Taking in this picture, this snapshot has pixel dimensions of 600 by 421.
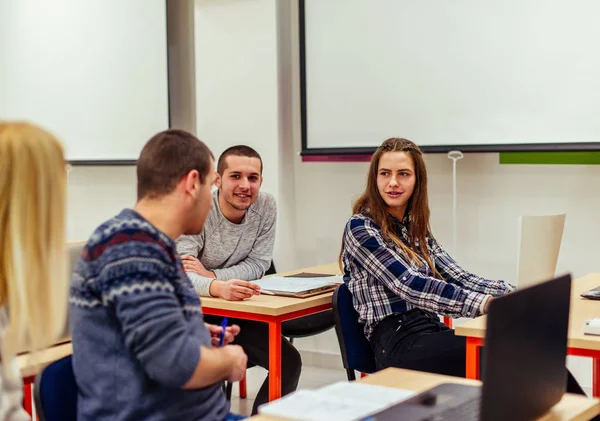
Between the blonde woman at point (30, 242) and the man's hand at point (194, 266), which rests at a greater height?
the blonde woman at point (30, 242)

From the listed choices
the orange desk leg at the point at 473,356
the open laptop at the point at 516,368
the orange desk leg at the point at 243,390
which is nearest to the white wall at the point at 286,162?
the orange desk leg at the point at 243,390

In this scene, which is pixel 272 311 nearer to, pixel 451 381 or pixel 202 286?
pixel 202 286

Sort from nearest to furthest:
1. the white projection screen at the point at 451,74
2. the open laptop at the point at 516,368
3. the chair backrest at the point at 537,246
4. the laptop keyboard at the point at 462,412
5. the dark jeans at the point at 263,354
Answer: the open laptop at the point at 516,368, the laptop keyboard at the point at 462,412, the chair backrest at the point at 537,246, the dark jeans at the point at 263,354, the white projection screen at the point at 451,74

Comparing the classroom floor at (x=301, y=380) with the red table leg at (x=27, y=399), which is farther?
the classroom floor at (x=301, y=380)

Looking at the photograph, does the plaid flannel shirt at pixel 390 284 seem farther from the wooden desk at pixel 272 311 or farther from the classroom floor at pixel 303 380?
the classroom floor at pixel 303 380

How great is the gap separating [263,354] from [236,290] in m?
0.41

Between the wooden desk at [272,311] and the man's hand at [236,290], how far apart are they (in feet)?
0.08

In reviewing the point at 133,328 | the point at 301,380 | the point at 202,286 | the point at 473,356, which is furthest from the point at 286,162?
the point at 133,328

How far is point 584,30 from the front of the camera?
3.82 meters

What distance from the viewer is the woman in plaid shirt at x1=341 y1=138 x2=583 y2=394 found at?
280 centimetres

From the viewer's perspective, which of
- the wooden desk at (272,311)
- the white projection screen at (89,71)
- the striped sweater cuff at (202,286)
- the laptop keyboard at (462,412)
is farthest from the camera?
the white projection screen at (89,71)

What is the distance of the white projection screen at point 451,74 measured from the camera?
152 inches

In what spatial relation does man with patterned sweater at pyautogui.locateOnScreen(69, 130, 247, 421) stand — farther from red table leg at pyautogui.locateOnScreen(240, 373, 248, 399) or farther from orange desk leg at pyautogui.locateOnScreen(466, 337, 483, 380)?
red table leg at pyautogui.locateOnScreen(240, 373, 248, 399)

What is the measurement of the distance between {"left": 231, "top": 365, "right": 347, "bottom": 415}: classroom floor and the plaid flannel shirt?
1254mm
